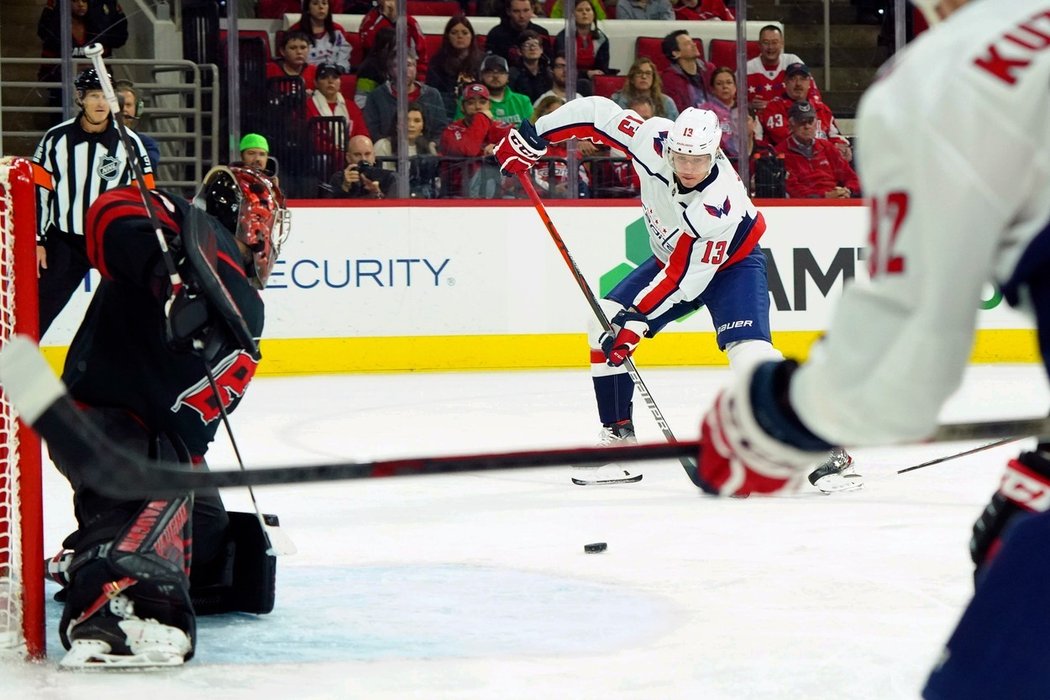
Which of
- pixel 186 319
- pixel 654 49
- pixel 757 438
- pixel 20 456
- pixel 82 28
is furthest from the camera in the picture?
pixel 654 49

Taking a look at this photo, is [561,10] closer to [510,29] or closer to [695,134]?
[510,29]

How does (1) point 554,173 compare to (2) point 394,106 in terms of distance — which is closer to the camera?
(2) point 394,106

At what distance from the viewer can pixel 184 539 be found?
8.38ft

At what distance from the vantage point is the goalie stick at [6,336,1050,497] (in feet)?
4.30

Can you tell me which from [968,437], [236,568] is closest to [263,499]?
[236,568]

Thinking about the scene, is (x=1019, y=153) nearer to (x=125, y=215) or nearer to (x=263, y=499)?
(x=125, y=215)

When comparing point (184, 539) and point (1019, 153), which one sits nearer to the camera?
point (1019, 153)

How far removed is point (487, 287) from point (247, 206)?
17.0ft

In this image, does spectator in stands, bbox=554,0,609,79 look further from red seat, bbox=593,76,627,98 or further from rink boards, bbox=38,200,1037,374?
rink boards, bbox=38,200,1037,374

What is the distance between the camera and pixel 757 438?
3.76 feet

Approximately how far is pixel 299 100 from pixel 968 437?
694 cm

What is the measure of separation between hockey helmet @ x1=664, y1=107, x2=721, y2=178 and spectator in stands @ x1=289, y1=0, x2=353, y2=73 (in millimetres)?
3858

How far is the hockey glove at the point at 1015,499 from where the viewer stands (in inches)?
58.4

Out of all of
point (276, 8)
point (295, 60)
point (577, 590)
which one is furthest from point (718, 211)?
point (276, 8)
